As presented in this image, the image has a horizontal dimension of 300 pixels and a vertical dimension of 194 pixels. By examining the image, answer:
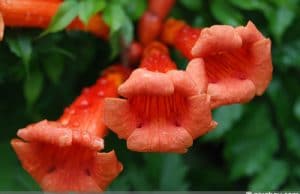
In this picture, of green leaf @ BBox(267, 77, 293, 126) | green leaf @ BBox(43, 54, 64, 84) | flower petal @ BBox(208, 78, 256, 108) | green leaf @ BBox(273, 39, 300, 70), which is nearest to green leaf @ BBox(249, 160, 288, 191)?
green leaf @ BBox(267, 77, 293, 126)

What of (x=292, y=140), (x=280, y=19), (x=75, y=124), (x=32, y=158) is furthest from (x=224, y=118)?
(x=32, y=158)

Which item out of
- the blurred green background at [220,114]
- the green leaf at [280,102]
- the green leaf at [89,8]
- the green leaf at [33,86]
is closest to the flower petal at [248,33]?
the blurred green background at [220,114]

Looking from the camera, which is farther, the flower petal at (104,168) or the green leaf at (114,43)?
the green leaf at (114,43)

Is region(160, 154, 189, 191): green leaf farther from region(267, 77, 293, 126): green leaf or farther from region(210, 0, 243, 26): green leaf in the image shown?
region(210, 0, 243, 26): green leaf

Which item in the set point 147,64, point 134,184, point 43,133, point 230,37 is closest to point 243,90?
point 230,37

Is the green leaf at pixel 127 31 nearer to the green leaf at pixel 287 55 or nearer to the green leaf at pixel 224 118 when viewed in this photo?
the green leaf at pixel 224 118

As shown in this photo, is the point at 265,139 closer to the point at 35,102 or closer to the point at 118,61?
the point at 118,61
